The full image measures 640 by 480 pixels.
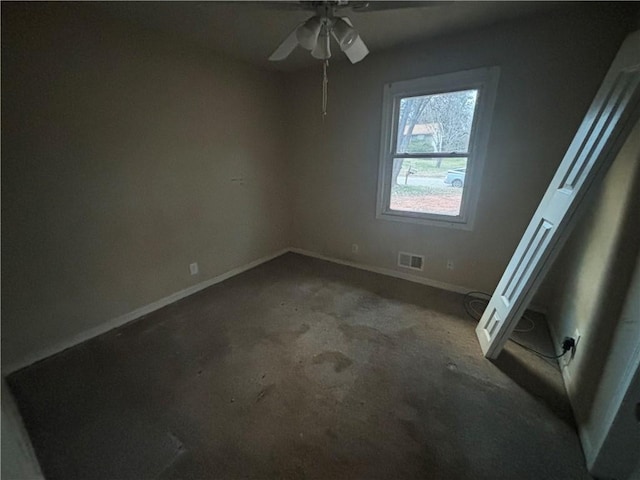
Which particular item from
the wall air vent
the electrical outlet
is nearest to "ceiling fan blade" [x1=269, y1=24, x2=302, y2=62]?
the electrical outlet

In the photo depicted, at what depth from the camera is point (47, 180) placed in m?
1.82

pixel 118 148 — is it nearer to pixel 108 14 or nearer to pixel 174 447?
pixel 108 14

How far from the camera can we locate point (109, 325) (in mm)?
2223

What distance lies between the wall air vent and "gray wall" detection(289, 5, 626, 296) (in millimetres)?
60

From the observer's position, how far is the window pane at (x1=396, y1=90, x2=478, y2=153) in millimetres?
2490

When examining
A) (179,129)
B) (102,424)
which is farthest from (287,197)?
(102,424)

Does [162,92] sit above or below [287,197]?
above

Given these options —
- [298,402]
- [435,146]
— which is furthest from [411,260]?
[298,402]

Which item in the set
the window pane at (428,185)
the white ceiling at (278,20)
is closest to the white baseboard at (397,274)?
the window pane at (428,185)

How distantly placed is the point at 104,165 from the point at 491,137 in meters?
3.28

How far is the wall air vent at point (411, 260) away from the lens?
3000 mm

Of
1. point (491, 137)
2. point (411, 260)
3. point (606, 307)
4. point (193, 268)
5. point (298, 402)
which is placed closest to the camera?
point (606, 307)

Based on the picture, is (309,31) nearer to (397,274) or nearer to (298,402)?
(298,402)

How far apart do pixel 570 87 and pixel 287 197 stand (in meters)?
3.06
